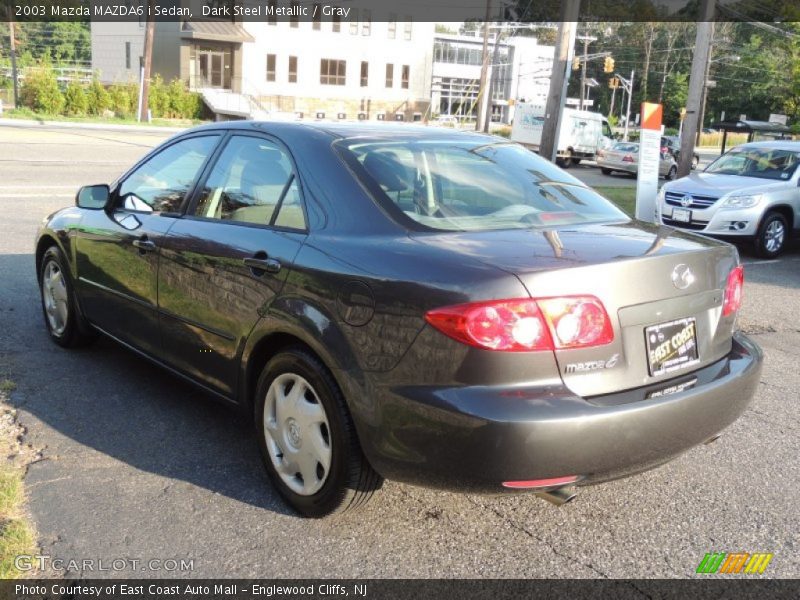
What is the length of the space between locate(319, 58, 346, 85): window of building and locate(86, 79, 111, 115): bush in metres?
18.5

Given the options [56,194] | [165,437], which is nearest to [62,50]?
[56,194]

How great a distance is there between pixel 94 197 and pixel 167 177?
0.62 meters

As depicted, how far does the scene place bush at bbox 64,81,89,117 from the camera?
41.5 metres

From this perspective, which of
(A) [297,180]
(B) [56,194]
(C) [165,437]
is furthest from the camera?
(B) [56,194]

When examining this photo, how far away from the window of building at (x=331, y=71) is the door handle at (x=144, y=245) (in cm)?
5491

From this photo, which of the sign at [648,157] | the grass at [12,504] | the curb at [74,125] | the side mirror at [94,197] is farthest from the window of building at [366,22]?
the grass at [12,504]

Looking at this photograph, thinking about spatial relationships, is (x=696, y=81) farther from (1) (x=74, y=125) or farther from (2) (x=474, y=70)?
(2) (x=474, y=70)

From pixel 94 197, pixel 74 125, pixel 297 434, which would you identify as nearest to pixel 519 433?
pixel 297 434

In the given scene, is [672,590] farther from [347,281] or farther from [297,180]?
[297,180]

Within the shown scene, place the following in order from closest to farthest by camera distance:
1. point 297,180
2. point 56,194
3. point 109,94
→ 1. point 297,180
2. point 56,194
3. point 109,94

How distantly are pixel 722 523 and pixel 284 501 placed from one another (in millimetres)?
1908

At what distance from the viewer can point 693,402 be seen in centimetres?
→ 301

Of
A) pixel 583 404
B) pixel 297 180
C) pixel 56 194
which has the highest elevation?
pixel 297 180

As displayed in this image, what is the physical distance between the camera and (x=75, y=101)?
41.5m
